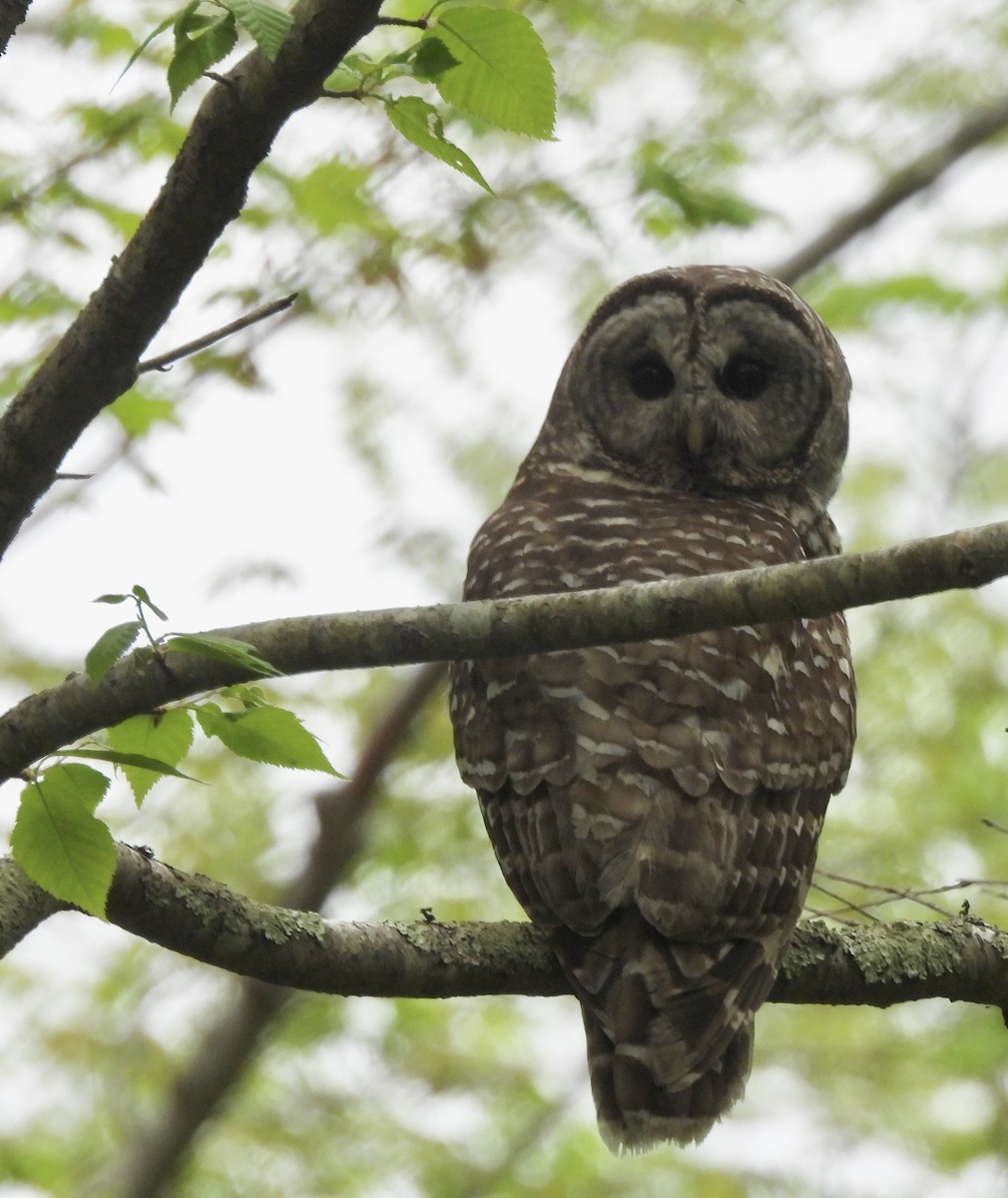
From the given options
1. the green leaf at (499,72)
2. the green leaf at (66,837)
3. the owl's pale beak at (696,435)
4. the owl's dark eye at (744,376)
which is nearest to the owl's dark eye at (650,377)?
the owl's dark eye at (744,376)

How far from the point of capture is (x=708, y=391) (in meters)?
5.48

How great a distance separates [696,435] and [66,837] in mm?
3329

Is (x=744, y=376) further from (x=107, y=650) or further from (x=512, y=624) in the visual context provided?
(x=107, y=650)

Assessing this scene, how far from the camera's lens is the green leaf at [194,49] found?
2389 mm

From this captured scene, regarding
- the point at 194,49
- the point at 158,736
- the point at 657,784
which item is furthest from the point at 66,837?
the point at 657,784

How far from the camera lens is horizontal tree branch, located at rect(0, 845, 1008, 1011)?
305cm

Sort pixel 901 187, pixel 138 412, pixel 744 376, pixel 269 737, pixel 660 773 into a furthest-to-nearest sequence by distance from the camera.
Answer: pixel 901 187 → pixel 744 376 → pixel 138 412 → pixel 660 773 → pixel 269 737

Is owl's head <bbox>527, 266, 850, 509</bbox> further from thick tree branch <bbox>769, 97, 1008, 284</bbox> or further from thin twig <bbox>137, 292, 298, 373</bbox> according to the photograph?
thin twig <bbox>137, 292, 298, 373</bbox>

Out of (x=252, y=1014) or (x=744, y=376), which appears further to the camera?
(x=252, y=1014)

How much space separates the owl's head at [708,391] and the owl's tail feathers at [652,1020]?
202cm

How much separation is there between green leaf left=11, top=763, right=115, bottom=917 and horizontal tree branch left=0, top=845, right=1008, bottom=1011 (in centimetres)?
57

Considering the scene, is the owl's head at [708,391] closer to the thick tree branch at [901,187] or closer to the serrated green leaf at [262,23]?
the thick tree branch at [901,187]

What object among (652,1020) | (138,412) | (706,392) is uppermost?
(706,392)

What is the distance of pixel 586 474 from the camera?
5.47m
